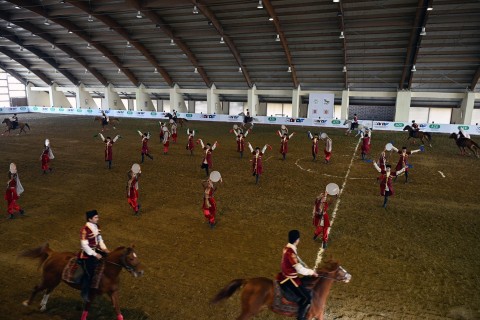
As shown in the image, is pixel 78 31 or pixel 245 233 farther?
pixel 78 31

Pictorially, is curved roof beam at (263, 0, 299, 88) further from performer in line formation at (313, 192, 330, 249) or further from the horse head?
the horse head

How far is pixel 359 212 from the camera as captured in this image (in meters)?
11.6

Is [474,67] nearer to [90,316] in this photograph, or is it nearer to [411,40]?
[411,40]

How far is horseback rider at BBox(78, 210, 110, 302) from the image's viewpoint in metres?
5.63

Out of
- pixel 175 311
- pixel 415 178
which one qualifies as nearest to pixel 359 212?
pixel 415 178

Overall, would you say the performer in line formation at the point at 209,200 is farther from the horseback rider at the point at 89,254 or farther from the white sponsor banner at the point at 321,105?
the white sponsor banner at the point at 321,105

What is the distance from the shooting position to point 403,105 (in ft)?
117

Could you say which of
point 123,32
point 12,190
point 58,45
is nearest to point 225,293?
point 12,190

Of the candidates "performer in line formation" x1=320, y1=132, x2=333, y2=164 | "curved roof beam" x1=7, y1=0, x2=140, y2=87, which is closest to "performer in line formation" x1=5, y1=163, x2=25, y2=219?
"performer in line formation" x1=320, y1=132, x2=333, y2=164

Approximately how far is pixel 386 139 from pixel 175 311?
26.4 metres

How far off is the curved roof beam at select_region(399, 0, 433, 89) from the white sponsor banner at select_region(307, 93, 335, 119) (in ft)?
25.0

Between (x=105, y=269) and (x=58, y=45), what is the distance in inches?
1687

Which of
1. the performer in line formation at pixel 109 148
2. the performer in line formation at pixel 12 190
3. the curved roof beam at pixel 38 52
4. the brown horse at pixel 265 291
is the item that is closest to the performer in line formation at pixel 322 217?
the brown horse at pixel 265 291

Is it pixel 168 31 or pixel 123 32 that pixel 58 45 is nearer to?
pixel 123 32
